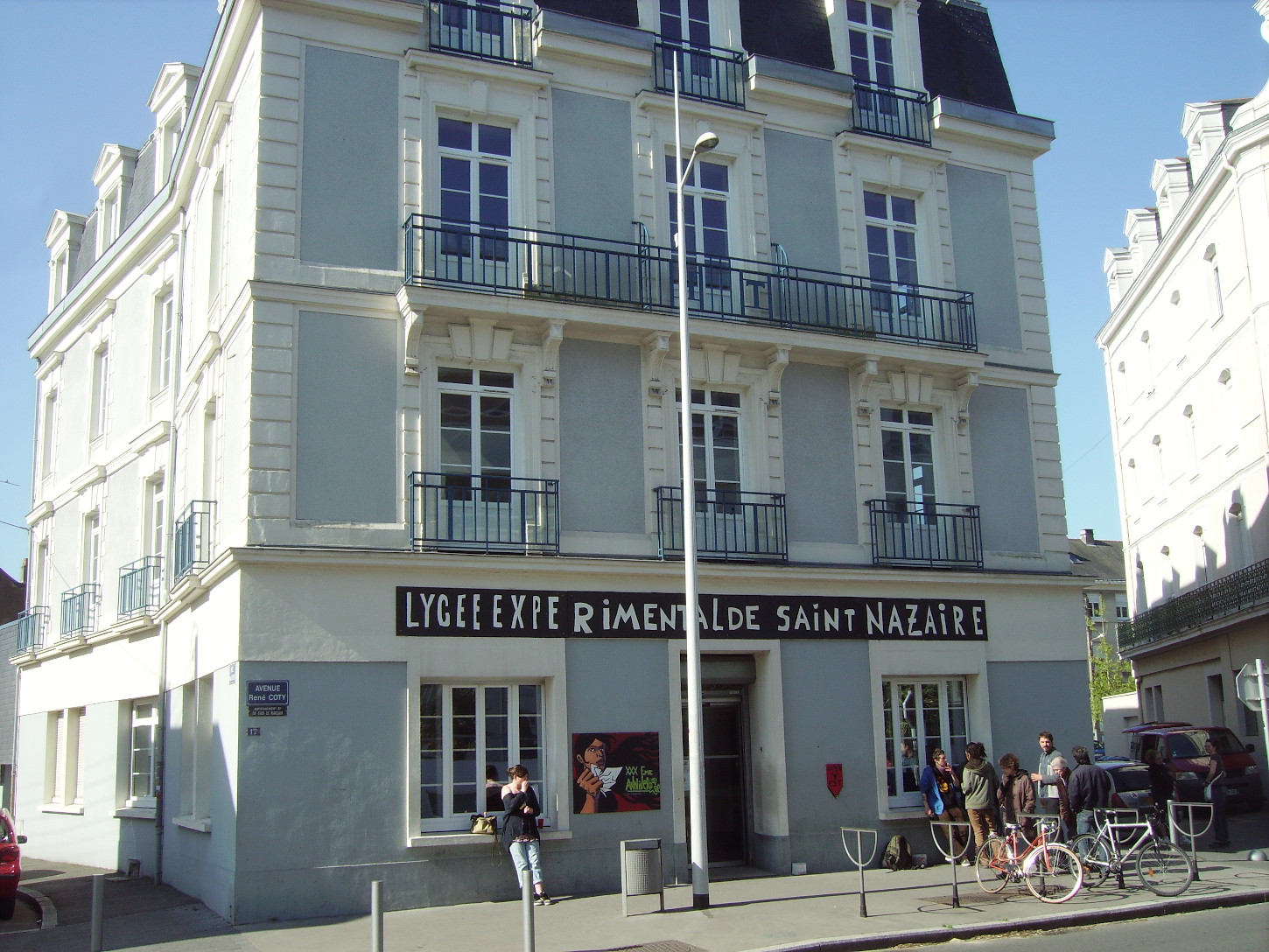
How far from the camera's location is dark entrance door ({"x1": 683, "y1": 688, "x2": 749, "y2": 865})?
55.8 feet

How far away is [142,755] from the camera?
68.0 feet

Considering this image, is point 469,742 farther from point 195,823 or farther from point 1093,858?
point 1093,858

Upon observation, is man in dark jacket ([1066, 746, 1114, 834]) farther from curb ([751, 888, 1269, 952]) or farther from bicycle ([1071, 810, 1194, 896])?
curb ([751, 888, 1269, 952])

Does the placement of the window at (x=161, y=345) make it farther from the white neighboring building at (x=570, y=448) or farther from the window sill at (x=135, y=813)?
the window sill at (x=135, y=813)

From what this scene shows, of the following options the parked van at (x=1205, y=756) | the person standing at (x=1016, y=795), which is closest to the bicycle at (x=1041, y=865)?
the person standing at (x=1016, y=795)

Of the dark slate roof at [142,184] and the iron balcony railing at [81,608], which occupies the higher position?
the dark slate roof at [142,184]

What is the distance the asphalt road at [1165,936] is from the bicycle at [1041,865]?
83 cm

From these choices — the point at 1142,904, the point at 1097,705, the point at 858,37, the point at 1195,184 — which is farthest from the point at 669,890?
the point at 1097,705

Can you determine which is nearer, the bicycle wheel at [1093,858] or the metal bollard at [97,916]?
the metal bollard at [97,916]

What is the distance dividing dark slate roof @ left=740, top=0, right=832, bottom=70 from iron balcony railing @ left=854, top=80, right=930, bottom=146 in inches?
32.7

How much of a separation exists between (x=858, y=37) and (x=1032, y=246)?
4666 millimetres

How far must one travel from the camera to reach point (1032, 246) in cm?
2052

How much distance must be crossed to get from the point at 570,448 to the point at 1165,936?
913 centimetres

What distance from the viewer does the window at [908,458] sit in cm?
1855
